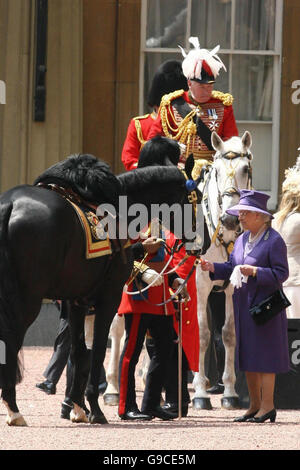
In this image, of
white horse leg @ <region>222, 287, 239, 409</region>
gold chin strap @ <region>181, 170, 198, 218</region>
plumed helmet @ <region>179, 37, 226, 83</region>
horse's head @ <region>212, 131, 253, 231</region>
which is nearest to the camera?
gold chin strap @ <region>181, 170, 198, 218</region>

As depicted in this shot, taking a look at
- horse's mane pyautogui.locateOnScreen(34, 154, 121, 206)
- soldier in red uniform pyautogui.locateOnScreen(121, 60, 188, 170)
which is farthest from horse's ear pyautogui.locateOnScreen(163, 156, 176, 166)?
soldier in red uniform pyautogui.locateOnScreen(121, 60, 188, 170)

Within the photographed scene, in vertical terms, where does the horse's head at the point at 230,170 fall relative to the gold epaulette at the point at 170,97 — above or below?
below

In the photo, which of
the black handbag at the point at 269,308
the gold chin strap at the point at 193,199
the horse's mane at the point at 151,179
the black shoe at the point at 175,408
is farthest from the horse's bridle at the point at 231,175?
the black shoe at the point at 175,408

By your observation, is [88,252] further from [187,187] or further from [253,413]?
[253,413]

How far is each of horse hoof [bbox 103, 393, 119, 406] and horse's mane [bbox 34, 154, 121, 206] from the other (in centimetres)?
220

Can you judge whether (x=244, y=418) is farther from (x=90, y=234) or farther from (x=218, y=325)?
(x=218, y=325)

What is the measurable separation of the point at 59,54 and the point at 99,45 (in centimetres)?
57

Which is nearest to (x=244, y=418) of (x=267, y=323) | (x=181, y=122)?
(x=267, y=323)

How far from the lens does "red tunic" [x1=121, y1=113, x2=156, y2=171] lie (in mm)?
11133

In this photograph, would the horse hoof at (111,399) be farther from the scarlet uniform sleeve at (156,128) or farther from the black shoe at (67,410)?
the scarlet uniform sleeve at (156,128)

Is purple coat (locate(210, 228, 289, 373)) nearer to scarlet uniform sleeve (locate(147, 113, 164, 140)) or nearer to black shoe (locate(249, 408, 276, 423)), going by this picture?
black shoe (locate(249, 408, 276, 423))

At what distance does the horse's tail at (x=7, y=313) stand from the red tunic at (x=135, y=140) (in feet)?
9.33

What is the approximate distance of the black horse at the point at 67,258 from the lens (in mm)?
8375

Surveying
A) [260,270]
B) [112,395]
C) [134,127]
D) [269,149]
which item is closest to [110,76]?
[269,149]
